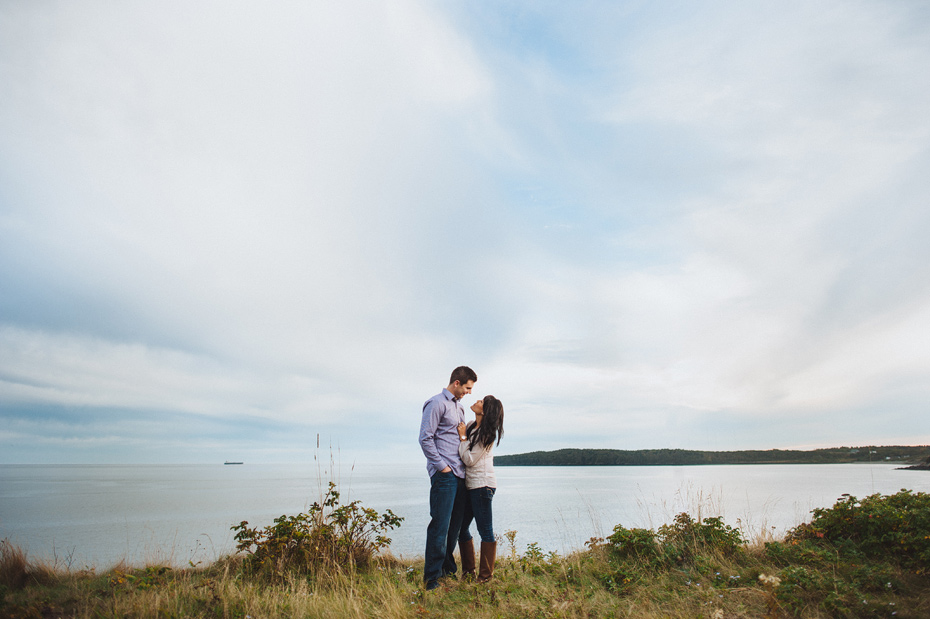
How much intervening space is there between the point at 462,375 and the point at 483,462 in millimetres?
966

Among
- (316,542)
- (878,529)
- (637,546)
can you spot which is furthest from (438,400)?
(878,529)

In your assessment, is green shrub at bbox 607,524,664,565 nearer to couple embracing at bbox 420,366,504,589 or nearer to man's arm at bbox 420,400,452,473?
couple embracing at bbox 420,366,504,589

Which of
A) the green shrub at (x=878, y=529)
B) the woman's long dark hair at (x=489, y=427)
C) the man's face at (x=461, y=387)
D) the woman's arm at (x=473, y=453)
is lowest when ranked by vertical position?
the green shrub at (x=878, y=529)

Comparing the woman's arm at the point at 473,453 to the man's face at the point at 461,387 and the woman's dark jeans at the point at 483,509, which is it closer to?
the woman's dark jeans at the point at 483,509

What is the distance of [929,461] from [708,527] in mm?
83209

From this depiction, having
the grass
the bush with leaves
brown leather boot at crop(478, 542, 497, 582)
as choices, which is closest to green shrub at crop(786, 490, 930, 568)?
the grass

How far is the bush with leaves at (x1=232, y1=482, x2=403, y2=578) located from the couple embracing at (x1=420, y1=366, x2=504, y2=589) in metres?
1.03

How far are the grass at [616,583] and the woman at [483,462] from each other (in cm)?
37

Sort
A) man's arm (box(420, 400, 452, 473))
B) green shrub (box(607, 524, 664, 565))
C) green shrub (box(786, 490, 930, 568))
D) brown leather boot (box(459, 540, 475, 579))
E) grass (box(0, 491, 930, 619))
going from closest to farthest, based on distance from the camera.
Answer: grass (box(0, 491, 930, 619))
green shrub (box(786, 490, 930, 568))
man's arm (box(420, 400, 452, 473))
brown leather boot (box(459, 540, 475, 579))
green shrub (box(607, 524, 664, 565))

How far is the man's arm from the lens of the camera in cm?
522

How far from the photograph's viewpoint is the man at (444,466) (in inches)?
206

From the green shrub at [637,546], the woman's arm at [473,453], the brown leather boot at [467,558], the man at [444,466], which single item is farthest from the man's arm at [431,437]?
the green shrub at [637,546]

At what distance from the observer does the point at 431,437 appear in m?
5.28

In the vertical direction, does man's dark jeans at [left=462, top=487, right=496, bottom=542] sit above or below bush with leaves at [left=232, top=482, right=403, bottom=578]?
above
